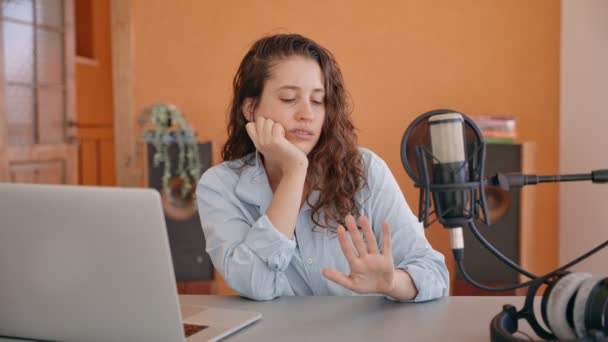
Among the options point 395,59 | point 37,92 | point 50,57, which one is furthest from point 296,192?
point 50,57

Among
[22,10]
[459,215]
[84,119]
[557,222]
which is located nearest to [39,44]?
[22,10]

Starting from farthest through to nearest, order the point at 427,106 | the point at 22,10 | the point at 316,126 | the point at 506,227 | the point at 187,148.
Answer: the point at 22,10
the point at 427,106
the point at 187,148
the point at 506,227
the point at 316,126

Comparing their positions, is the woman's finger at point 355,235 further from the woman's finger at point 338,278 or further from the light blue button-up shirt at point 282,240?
the light blue button-up shirt at point 282,240

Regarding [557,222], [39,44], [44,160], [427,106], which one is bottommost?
[557,222]

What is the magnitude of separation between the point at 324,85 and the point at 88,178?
4712 mm

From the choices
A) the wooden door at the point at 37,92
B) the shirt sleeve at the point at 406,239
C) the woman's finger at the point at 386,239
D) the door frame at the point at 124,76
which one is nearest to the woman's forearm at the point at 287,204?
the shirt sleeve at the point at 406,239

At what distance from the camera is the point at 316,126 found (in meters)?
1.67

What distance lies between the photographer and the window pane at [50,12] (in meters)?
4.59

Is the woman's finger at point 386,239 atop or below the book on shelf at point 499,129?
below

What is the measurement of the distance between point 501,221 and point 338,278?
8.59 feet

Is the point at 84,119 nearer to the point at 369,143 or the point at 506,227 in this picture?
the point at 369,143

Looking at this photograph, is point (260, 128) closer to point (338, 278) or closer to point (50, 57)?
point (338, 278)

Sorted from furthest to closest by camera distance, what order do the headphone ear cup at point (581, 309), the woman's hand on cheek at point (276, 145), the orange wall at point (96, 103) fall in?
the orange wall at point (96, 103)
the woman's hand on cheek at point (276, 145)
the headphone ear cup at point (581, 309)

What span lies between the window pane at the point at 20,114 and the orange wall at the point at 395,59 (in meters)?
0.76
